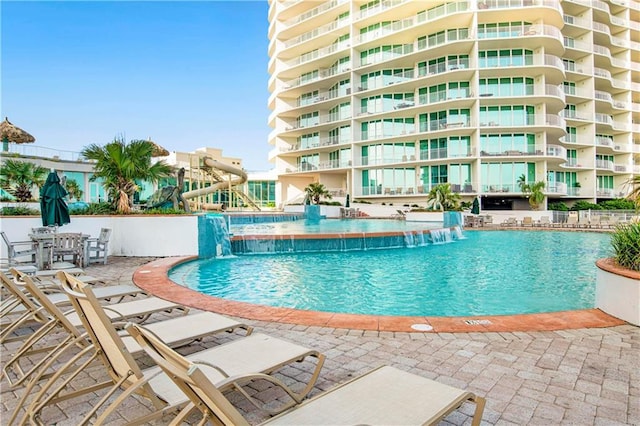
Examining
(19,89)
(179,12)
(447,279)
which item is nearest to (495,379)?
(447,279)

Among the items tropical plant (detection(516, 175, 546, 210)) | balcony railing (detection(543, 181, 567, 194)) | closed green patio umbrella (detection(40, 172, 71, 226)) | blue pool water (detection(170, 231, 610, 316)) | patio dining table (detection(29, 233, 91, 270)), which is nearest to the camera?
blue pool water (detection(170, 231, 610, 316))

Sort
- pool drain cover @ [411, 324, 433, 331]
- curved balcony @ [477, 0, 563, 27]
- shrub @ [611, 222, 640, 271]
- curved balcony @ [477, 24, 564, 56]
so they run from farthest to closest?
curved balcony @ [477, 0, 563, 27]
curved balcony @ [477, 24, 564, 56]
shrub @ [611, 222, 640, 271]
pool drain cover @ [411, 324, 433, 331]

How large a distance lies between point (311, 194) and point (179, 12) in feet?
66.8

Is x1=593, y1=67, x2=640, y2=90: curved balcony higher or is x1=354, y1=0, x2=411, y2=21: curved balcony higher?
x1=354, y1=0, x2=411, y2=21: curved balcony

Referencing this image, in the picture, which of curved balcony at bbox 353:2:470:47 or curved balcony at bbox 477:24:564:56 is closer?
curved balcony at bbox 477:24:564:56

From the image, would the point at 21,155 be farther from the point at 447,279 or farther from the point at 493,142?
the point at 493,142

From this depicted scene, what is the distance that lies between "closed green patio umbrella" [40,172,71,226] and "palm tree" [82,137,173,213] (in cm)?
186

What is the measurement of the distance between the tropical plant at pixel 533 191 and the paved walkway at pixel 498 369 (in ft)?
88.5

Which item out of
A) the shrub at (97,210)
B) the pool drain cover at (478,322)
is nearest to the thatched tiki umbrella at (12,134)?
the shrub at (97,210)

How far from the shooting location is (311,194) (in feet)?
107

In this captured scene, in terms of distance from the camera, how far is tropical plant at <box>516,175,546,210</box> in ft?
89.9

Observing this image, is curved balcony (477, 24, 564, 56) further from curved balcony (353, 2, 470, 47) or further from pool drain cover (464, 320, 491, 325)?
pool drain cover (464, 320, 491, 325)

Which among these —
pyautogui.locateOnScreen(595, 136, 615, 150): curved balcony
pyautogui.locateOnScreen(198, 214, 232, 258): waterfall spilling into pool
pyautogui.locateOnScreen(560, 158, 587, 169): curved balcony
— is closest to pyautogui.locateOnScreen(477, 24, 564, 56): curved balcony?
pyautogui.locateOnScreen(560, 158, 587, 169): curved balcony

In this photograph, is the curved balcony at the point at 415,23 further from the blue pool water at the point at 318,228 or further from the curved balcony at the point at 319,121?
the blue pool water at the point at 318,228
